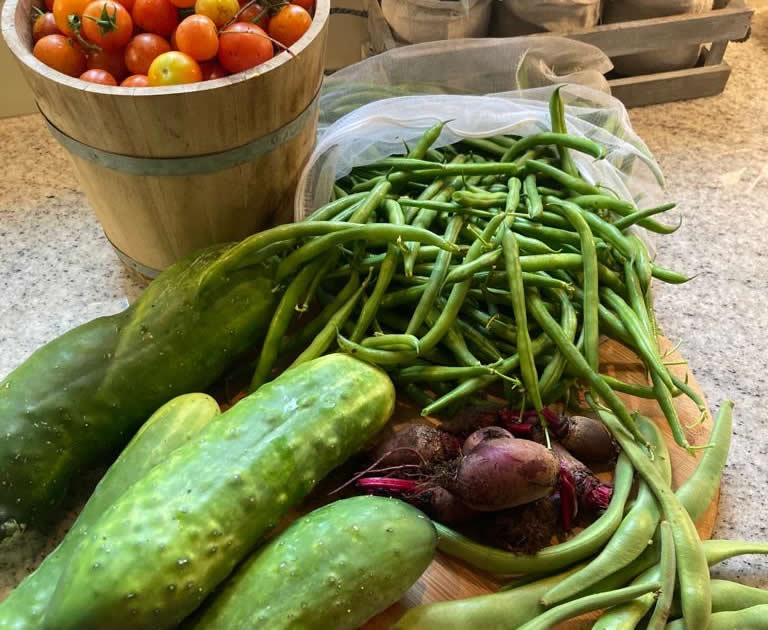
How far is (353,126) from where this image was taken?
1087 millimetres

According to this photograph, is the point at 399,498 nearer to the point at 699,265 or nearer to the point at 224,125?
the point at 224,125

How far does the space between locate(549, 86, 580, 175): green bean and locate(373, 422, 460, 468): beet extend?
1.66 ft

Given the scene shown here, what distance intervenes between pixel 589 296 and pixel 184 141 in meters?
0.57

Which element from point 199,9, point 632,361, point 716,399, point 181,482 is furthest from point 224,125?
A: point 716,399

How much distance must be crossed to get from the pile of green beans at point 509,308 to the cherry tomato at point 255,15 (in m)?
0.27

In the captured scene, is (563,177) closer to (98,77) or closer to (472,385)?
(472,385)

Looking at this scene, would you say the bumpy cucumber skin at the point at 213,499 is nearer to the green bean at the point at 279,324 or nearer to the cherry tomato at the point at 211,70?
the green bean at the point at 279,324

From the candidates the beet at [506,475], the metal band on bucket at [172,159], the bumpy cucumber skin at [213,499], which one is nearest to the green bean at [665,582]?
the beet at [506,475]

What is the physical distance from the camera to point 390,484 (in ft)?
2.70

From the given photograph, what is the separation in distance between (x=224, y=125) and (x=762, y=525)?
87 centimetres

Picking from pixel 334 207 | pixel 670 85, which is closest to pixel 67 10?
pixel 334 207

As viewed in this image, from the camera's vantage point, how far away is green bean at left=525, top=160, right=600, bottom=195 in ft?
3.51

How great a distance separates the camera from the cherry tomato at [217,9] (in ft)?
2.96

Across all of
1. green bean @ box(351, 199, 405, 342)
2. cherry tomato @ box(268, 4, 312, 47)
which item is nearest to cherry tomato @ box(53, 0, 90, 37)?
cherry tomato @ box(268, 4, 312, 47)
